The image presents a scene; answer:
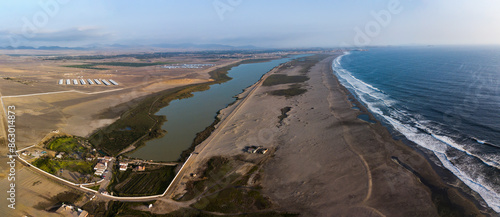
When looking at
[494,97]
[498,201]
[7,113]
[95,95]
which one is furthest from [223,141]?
[494,97]

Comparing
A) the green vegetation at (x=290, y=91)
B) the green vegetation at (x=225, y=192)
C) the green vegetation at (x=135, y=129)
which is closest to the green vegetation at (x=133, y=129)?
the green vegetation at (x=135, y=129)

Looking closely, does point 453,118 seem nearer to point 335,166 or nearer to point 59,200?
point 335,166

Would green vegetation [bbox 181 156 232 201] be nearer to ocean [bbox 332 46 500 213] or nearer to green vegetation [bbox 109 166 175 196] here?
green vegetation [bbox 109 166 175 196]

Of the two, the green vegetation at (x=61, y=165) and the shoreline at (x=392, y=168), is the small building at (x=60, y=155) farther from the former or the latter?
the shoreline at (x=392, y=168)

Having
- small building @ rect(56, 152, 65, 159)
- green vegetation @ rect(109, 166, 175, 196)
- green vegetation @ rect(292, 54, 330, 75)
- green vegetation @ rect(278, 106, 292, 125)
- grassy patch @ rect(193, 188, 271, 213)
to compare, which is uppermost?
green vegetation @ rect(292, 54, 330, 75)

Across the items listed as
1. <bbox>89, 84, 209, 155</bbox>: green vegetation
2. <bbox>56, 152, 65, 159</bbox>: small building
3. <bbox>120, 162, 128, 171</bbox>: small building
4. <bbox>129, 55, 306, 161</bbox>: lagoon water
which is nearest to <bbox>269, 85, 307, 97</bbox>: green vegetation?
<bbox>129, 55, 306, 161</bbox>: lagoon water
